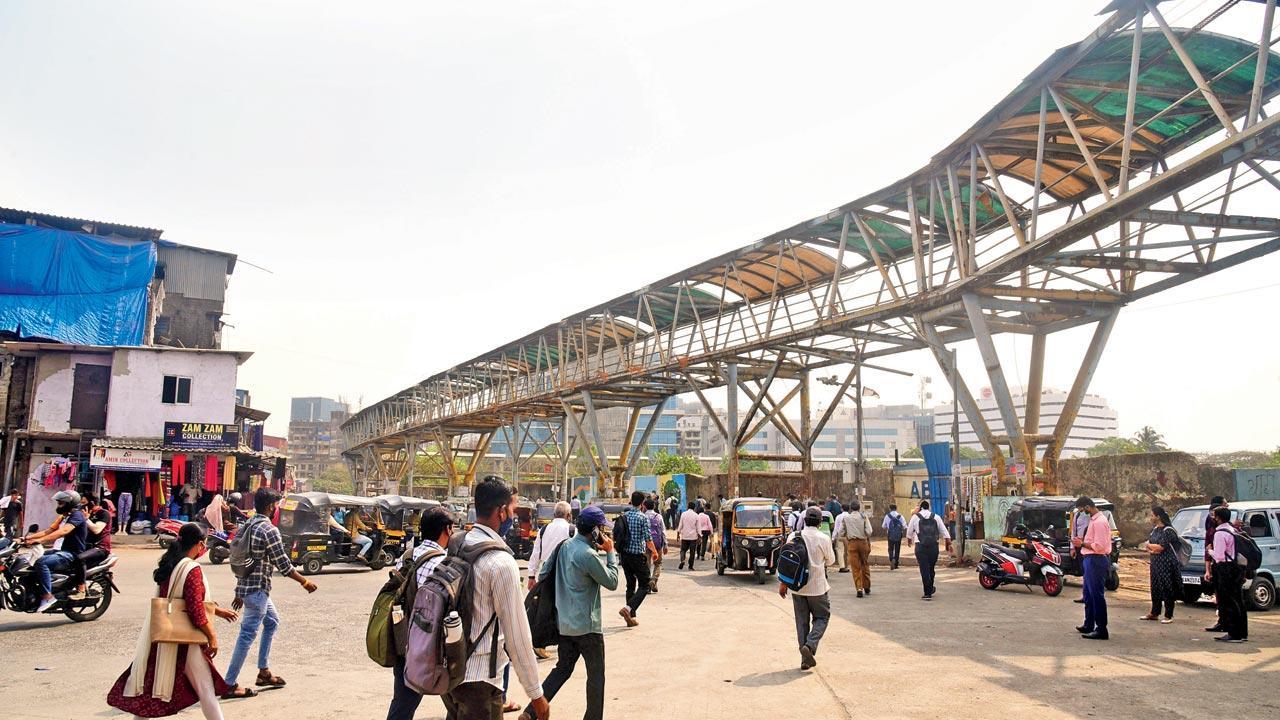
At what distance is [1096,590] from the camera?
9.58 meters

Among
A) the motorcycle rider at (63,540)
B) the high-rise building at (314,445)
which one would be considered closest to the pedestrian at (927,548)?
the motorcycle rider at (63,540)

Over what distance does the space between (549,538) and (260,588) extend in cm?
308

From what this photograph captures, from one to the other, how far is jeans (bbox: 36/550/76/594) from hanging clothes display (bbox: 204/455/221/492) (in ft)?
62.1

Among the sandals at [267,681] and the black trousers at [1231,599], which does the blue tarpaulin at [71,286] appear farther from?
the black trousers at [1231,599]

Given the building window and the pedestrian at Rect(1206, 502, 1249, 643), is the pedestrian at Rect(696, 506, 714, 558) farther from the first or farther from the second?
the building window

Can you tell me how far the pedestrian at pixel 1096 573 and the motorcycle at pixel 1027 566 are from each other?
4.73 m

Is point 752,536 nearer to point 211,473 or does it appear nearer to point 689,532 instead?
point 689,532

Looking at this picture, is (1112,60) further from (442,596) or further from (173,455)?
(173,455)

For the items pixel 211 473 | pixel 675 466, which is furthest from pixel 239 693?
pixel 675 466

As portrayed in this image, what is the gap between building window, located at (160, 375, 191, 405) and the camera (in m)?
28.9

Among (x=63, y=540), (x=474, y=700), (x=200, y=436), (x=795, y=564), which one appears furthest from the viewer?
(x=200, y=436)

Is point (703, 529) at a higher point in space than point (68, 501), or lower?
lower

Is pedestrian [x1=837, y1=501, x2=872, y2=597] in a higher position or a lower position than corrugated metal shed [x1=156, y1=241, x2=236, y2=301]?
lower

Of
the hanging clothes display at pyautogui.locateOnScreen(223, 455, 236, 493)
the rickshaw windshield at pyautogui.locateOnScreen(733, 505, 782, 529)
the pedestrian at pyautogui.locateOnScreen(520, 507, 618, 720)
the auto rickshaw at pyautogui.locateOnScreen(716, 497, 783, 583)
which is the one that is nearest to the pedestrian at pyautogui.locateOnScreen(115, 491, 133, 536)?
the hanging clothes display at pyautogui.locateOnScreen(223, 455, 236, 493)
